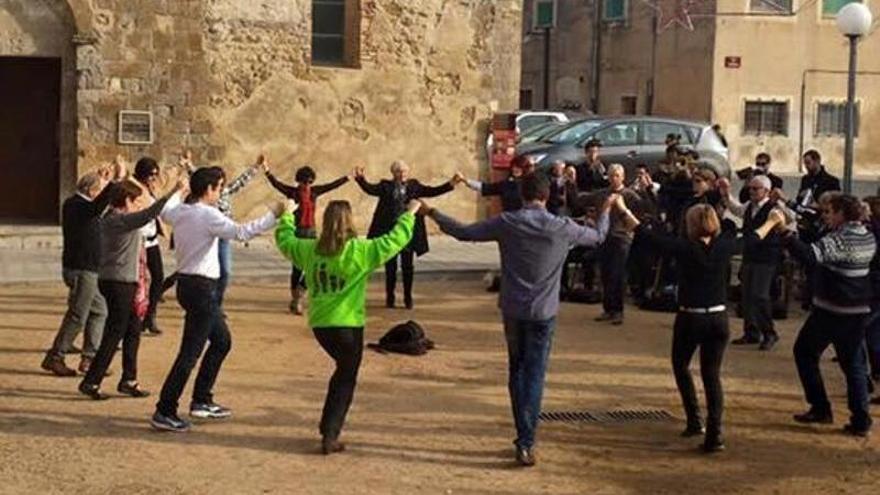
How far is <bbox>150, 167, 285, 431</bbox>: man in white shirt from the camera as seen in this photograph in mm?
8617

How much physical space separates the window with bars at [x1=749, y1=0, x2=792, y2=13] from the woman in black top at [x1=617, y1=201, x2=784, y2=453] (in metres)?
25.7

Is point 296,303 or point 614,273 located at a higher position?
point 614,273

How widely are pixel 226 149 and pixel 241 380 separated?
963cm

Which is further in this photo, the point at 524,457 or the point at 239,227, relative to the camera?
the point at 239,227

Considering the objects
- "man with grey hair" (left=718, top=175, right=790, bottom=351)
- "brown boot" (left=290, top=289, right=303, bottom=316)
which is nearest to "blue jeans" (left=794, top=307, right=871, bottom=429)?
"man with grey hair" (left=718, top=175, right=790, bottom=351)

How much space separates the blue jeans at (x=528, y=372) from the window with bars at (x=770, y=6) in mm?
26929

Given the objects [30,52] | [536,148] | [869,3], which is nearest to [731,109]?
[869,3]

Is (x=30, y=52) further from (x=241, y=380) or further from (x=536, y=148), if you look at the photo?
(x=241, y=380)

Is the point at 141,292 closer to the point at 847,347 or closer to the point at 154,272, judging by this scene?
the point at 154,272

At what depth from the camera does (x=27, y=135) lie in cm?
1978

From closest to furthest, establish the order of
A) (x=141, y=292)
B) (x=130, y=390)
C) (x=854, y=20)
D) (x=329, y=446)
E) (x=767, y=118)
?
(x=329, y=446) → (x=130, y=390) → (x=141, y=292) → (x=854, y=20) → (x=767, y=118)

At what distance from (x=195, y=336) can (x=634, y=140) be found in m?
16.8

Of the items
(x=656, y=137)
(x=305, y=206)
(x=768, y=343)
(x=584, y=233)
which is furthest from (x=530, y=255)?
(x=656, y=137)

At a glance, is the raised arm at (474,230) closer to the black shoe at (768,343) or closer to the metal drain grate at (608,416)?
the metal drain grate at (608,416)
